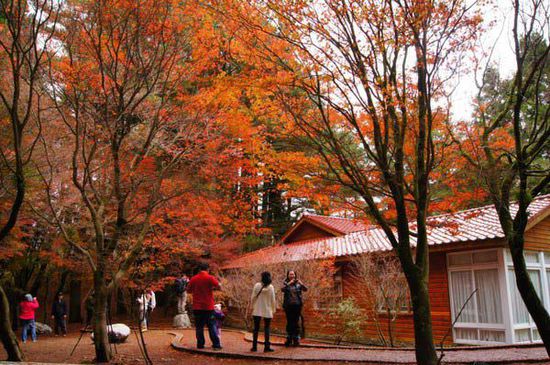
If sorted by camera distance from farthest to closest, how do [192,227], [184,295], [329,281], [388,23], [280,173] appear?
[184,295] < [192,227] < [329,281] < [280,173] < [388,23]

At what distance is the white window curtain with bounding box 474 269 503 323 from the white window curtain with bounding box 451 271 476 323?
0.22m

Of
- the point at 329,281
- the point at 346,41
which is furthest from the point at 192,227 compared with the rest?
the point at 346,41

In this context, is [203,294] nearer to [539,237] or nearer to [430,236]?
[430,236]

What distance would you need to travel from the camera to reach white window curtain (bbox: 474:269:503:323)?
41.7 feet

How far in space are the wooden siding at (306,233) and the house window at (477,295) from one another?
9086 mm

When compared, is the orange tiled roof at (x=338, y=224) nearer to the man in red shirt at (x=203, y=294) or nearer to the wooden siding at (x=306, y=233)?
the wooden siding at (x=306, y=233)

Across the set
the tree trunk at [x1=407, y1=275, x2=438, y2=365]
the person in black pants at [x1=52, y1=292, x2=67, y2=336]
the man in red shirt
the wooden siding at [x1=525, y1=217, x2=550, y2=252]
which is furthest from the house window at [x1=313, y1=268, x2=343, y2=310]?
the person in black pants at [x1=52, y1=292, x2=67, y2=336]

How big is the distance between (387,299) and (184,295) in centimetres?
948

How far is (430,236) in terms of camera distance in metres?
14.7

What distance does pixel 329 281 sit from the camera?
617 inches

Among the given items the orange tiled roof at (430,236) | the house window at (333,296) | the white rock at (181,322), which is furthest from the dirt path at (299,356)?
the white rock at (181,322)

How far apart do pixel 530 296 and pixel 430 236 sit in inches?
317

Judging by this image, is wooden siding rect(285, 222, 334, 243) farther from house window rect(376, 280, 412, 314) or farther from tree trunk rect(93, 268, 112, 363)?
tree trunk rect(93, 268, 112, 363)

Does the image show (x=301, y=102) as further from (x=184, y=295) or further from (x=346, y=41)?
(x=184, y=295)
